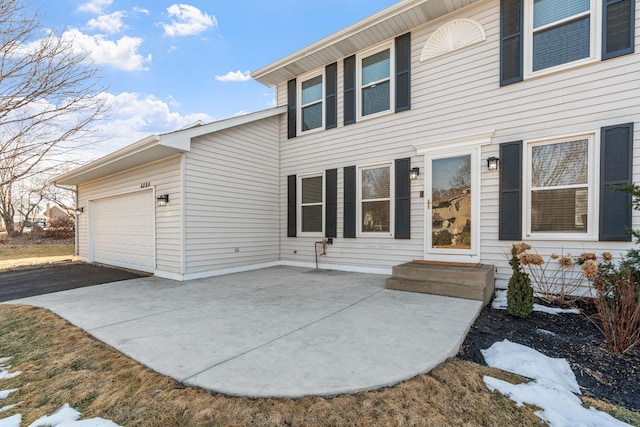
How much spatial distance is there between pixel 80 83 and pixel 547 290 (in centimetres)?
903

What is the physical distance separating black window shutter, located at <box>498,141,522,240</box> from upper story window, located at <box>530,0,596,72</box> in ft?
4.62

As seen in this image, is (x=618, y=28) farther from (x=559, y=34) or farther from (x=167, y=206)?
(x=167, y=206)

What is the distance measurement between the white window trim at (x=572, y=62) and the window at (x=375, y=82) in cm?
243

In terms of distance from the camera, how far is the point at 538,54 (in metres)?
4.84

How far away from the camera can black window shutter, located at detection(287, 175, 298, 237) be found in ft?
25.8

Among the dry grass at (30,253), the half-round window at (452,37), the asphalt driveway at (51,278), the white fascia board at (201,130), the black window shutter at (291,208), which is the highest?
the half-round window at (452,37)

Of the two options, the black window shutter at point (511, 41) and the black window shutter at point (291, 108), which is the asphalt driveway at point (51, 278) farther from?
the black window shutter at point (511, 41)

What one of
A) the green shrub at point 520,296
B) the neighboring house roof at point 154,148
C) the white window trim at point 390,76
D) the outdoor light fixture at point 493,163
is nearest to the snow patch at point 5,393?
the neighboring house roof at point 154,148

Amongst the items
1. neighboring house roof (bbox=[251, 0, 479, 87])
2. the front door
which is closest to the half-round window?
neighboring house roof (bbox=[251, 0, 479, 87])

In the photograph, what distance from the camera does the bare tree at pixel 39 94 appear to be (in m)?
5.03

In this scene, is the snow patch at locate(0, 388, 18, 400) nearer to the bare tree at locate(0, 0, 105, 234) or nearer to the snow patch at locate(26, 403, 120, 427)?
the snow patch at locate(26, 403, 120, 427)

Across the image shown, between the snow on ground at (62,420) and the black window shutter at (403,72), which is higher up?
the black window shutter at (403,72)

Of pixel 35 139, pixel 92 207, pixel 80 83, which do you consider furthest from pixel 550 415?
pixel 92 207

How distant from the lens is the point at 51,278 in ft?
21.8
